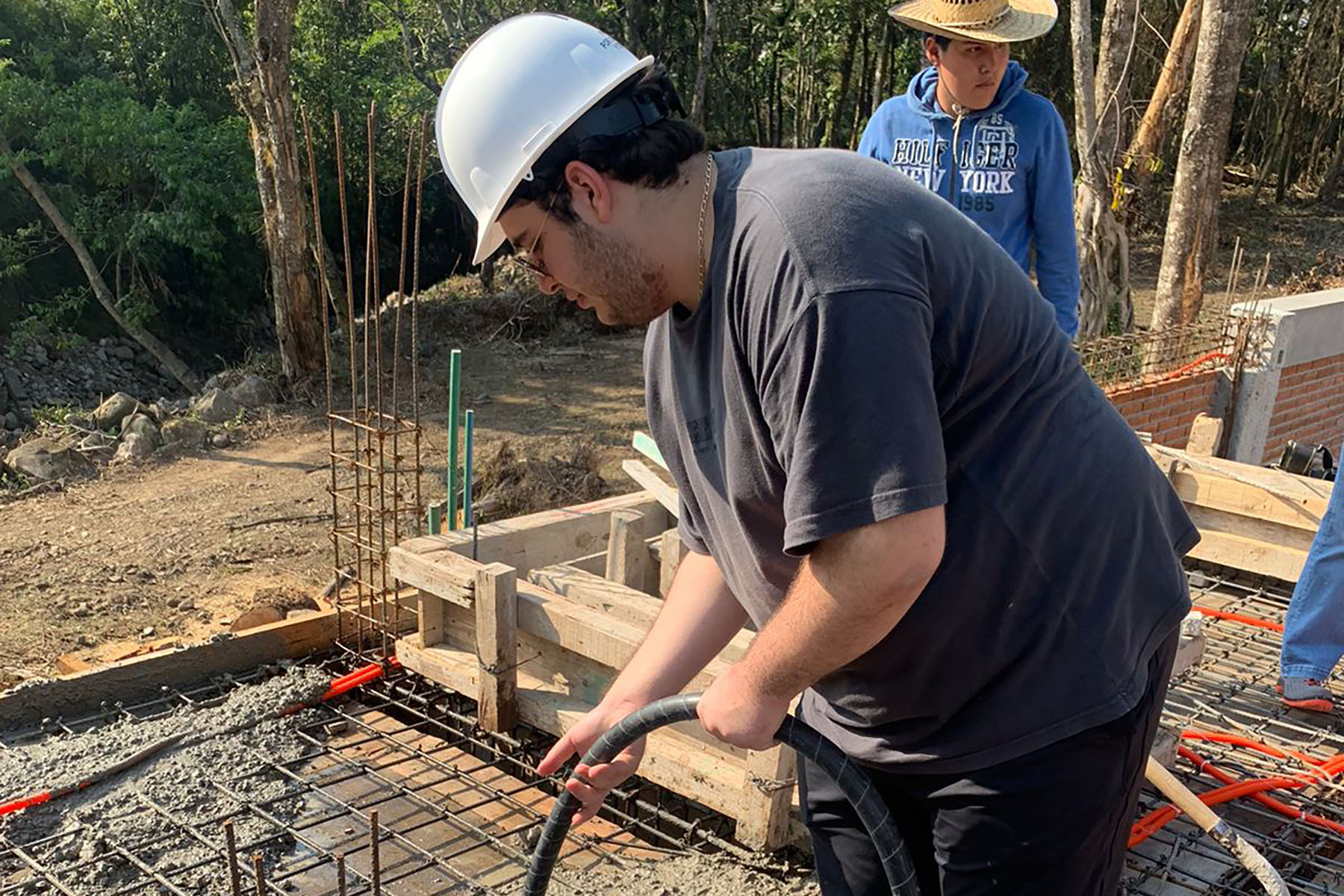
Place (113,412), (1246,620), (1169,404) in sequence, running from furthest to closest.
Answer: (113,412) < (1169,404) < (1246,620)

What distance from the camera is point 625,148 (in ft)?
5.10

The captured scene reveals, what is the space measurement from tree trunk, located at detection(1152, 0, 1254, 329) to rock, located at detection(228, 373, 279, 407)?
7.93 meters

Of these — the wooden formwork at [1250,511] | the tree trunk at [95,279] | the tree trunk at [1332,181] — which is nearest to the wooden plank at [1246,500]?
the wooden formwork at [1250,511]

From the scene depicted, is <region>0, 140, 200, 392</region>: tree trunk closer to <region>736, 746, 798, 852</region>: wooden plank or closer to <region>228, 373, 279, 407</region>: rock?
<region>228, 373, 279, 407</region>: rock

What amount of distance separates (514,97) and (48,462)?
342 inches

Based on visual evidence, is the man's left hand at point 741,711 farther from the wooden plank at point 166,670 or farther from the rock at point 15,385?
the rock at point 15,385

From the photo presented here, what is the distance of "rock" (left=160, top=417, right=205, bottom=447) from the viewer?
977 cm

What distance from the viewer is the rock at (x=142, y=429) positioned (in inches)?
380

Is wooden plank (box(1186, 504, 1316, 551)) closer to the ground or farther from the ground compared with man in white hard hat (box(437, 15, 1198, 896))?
closer to the ground

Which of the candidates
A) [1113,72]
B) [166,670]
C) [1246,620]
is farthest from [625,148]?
[1113,72]

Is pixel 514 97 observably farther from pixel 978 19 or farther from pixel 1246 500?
pixel 1246 500

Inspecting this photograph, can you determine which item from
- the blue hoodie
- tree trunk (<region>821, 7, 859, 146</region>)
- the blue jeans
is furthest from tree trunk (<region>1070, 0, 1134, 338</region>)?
tree trunk (<region>821, 7, 859, 146</region>)

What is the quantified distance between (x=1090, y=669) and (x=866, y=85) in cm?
2077

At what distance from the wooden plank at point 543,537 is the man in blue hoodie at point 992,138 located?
1794 mm
